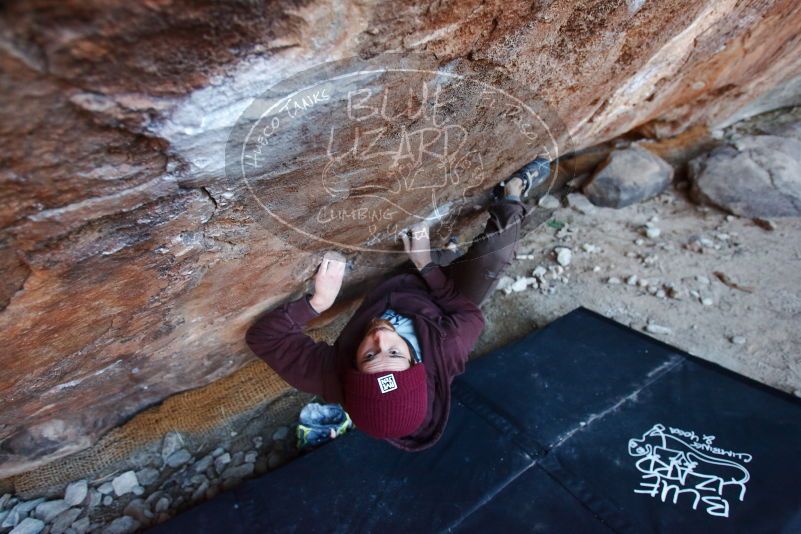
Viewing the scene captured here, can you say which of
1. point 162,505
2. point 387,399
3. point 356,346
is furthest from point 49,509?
point 387,399

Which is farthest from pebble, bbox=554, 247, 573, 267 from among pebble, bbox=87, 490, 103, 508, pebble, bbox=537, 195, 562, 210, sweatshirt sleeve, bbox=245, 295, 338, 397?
pebble, bbox=87, 490, 103, 508

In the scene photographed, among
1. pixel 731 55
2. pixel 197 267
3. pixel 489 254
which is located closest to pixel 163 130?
pixel 197 267

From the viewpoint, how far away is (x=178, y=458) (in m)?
2.08

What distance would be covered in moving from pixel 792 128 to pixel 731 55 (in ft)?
4.82

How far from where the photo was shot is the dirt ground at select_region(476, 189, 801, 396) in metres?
2.24

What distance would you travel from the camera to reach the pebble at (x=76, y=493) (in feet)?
6.25

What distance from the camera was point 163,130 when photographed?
766 millimetres

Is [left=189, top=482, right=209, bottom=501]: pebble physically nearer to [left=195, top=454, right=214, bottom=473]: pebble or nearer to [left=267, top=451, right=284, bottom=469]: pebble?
[left=195, top=454, right=214, bottom=473]: pebble

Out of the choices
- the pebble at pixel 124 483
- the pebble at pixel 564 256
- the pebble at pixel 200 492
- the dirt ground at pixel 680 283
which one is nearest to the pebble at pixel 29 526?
the pebble at pixel 124 483

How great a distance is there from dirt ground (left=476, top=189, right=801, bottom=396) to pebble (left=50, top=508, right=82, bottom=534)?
202 cm

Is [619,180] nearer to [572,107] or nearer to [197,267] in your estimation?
[572,107]

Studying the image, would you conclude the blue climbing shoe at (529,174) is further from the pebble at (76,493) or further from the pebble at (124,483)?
the pebble at (76,493)

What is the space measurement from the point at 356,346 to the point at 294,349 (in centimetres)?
25

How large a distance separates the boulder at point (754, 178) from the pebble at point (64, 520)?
12.7 feet
